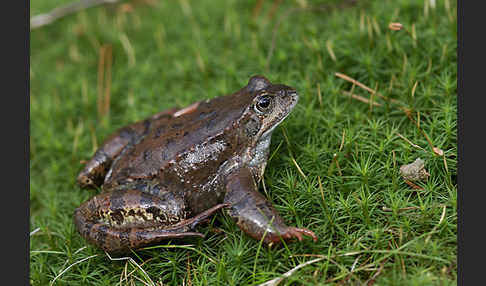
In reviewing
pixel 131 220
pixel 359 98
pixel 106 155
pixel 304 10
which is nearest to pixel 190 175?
pixel 131 220

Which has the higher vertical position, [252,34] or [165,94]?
[252,34]

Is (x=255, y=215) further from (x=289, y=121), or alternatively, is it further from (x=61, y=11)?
(x=61, y=11)

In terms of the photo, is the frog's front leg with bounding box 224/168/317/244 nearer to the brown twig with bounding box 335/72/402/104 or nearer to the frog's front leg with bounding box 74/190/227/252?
the frog's front leg with bounding box 74/190/227/252

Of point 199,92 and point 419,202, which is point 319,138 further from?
point 199,92

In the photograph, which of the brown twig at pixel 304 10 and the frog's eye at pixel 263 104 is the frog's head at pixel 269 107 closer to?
the frog's eye at pixel 263 104

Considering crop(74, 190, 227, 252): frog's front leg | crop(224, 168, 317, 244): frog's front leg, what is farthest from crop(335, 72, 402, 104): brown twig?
crop(74, 190, 227, 252): frog's front leg

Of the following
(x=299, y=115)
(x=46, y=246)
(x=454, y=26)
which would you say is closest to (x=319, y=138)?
(x=299, y=115)
